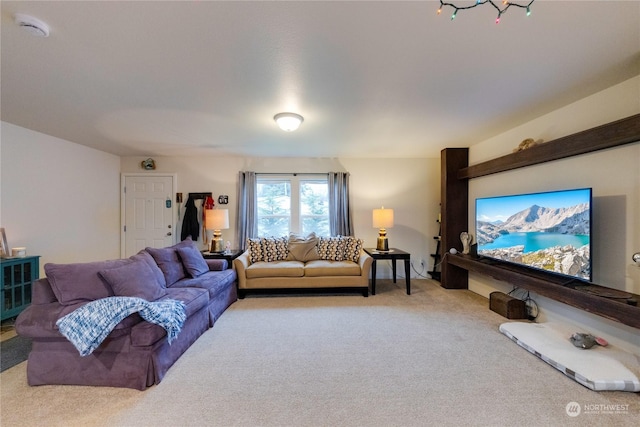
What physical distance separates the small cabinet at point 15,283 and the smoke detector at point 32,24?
8.37ft

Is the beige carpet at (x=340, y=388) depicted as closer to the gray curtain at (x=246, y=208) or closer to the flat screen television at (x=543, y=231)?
the flat screen television at (x=543, y=231)

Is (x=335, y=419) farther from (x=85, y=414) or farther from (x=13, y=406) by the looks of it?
(x=13, y=406)

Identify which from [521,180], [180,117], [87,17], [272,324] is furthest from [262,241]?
[521,180]

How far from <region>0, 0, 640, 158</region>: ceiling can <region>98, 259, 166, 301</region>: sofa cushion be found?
1551mm

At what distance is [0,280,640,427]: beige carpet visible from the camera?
1.49 m

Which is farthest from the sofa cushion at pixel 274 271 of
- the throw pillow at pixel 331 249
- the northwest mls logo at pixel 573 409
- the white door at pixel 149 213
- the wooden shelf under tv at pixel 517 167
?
the northwest mls logo at pixel 573 409

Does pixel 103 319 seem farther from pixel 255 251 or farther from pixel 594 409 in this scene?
pixel 594 409

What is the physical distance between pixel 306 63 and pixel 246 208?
10.8 feet

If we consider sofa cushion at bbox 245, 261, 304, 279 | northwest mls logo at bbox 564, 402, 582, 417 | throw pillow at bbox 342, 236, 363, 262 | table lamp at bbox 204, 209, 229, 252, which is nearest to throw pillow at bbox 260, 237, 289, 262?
sofa cushion at bbox 245, 261, 304, 279

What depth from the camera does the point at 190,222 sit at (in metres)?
4.61

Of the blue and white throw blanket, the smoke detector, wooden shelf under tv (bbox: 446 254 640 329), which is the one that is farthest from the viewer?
wooden shelf under tv (bbox: 446 254 640 329)

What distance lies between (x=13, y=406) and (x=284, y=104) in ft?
9.59

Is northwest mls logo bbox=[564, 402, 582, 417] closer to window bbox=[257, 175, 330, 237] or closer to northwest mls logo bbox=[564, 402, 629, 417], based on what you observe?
northwest mls logo bbox=[564, 402, 629, 417]

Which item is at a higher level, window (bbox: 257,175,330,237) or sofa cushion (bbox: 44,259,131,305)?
window (bbox: 257,175,330,237)
